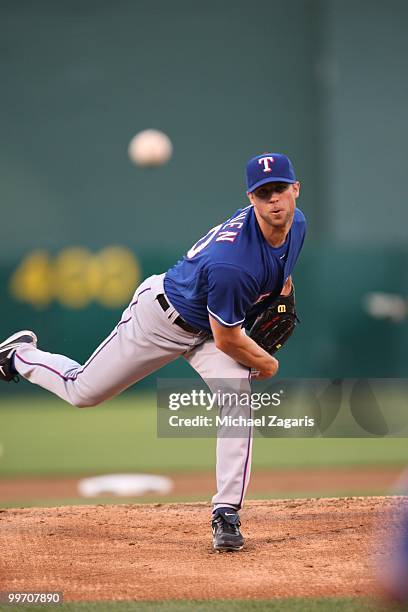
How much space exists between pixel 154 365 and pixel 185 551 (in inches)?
32.1

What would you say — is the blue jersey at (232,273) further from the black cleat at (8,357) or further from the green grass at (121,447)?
the green grass at (121,447)

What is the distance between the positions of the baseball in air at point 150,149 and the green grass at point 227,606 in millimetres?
11120

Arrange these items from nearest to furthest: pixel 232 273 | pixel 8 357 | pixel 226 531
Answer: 1. pixel 232 273
2. pixel 226 531
3. pixel 8 357

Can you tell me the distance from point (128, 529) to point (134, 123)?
433 inches

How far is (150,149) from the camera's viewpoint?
544 inches

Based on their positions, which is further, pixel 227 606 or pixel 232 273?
pixel 232 273

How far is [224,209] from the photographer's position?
15031 mm

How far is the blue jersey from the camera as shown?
145 inches

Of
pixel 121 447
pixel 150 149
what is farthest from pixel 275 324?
pixel 150 149

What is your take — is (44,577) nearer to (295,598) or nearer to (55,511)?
(295,598)

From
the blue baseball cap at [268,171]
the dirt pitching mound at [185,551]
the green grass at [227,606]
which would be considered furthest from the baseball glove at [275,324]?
the green grass at [227,606]

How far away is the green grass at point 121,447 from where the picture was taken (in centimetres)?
861

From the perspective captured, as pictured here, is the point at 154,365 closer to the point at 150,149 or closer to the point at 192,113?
the point at 150,149

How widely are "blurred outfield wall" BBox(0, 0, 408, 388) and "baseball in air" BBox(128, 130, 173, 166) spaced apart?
0.66 meters
